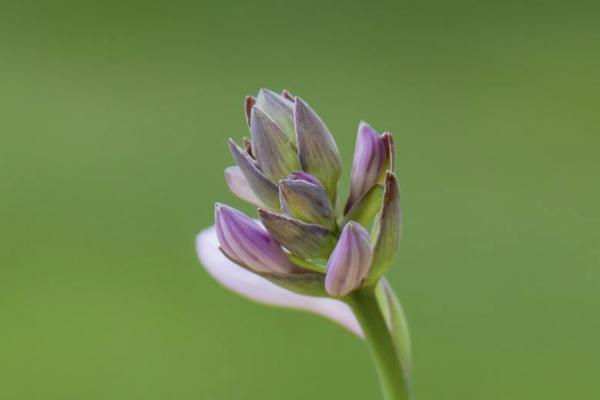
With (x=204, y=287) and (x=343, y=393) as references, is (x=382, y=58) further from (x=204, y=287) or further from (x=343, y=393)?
(x=343, y=393)

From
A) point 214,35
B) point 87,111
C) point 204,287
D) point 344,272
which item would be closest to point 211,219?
point 204,287
